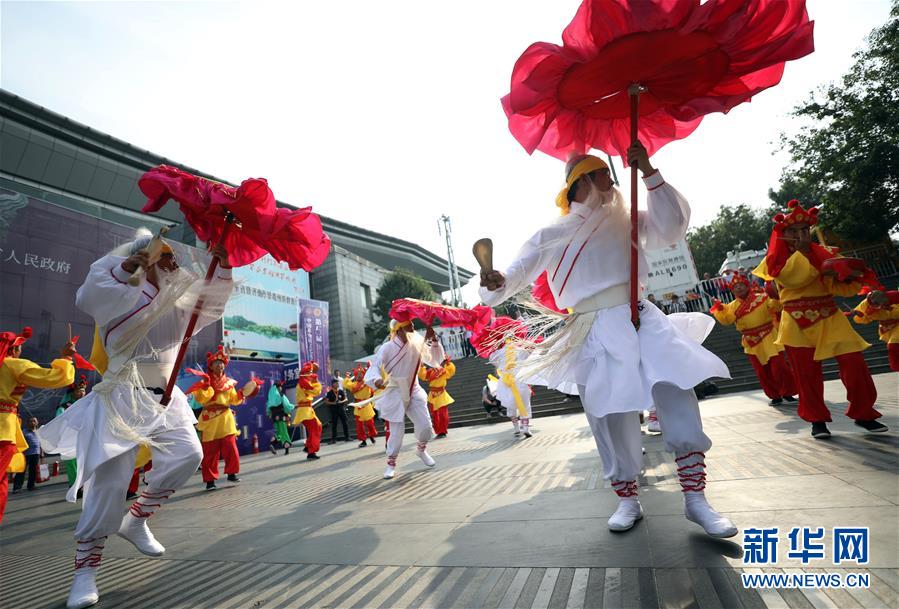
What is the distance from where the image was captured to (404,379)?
6.30 metres

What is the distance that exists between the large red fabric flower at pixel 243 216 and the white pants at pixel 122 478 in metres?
1.35

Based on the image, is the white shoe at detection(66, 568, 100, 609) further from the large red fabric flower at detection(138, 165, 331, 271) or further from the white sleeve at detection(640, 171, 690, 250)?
the white sleeve at detection(640, 171, 690, 250)

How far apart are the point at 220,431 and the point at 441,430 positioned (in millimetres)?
4847

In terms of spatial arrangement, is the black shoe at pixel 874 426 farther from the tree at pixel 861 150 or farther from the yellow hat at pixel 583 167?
the tree at pixel 861 150

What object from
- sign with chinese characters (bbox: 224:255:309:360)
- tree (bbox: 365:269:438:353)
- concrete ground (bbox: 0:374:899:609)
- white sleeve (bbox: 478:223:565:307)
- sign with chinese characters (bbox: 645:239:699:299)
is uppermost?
tree (bbox: 365:269:438:353)

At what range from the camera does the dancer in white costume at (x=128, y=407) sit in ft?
9.16

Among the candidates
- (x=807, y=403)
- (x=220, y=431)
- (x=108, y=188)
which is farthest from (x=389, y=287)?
(x=807, y=403)

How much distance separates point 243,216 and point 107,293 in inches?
37.4

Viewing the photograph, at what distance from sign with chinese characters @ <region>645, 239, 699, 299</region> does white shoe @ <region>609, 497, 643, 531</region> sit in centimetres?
1328

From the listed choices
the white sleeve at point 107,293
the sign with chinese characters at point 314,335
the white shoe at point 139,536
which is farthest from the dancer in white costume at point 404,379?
the sign with chinese characters at point 314,335

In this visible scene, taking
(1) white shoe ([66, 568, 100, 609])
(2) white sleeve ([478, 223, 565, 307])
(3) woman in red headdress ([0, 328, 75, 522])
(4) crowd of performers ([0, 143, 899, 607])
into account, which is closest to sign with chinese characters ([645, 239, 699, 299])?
(4) crowd of performers ([0, 143, 899, 607])

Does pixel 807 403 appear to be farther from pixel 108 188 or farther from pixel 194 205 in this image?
pixel 108 188

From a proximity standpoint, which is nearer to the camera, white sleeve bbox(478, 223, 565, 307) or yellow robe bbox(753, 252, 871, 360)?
white sleeve bbox(478, 223, 565, 307)

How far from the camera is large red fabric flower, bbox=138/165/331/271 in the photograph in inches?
124
